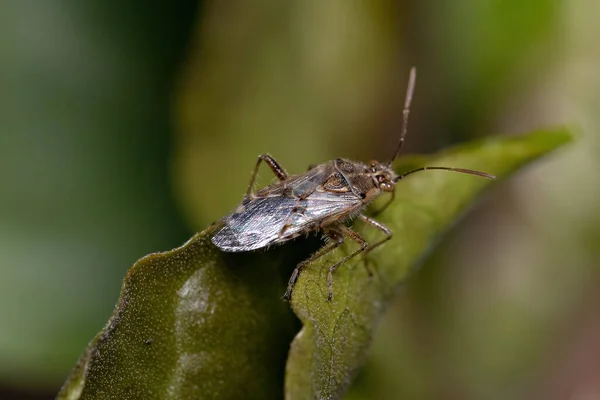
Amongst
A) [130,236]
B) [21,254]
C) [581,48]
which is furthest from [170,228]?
[581,48]

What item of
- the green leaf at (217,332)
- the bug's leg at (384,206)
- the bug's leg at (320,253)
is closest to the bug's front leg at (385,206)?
the bug's leg at (384,206)

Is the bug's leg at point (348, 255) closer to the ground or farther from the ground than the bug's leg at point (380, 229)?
farther from the ground

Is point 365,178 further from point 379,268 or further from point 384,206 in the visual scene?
point 379,268

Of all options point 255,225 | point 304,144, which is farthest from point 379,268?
point 304,144

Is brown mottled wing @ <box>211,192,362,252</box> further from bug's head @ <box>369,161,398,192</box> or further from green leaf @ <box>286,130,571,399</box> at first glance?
green leaf @ <box>286,130,571,399</box>

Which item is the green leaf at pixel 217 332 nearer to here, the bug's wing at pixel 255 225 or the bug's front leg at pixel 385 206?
the bug's wing at pixel 255 225

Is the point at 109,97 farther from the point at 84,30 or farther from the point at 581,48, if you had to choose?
the point at 581,48

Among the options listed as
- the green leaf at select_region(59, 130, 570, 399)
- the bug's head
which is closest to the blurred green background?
the bug's head
